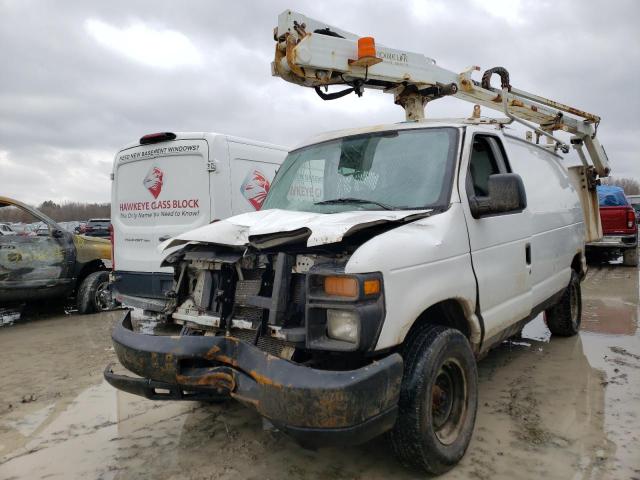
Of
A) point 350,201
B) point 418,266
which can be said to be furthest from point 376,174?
point 418,266

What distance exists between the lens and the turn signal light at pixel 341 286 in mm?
2385

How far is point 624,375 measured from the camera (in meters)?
4.48

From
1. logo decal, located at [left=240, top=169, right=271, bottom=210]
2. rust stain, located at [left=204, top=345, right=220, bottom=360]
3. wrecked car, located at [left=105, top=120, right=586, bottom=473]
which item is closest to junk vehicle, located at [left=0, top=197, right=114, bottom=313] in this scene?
logo decal, located at [left=240, top=169, right=271, bottom=210]

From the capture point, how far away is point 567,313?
5695 mm

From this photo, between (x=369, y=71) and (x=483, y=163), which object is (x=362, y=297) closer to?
(x=483, y=163)

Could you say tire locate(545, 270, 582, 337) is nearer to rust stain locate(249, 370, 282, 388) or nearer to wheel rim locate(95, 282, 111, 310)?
rust stain locate(249, 370, 282, 388)

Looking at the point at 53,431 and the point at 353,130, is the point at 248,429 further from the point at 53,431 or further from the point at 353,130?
the point at 353,130

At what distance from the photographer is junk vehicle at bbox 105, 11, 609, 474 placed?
2.38 m

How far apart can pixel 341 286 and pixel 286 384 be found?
532mm

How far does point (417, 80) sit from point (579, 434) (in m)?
3.89

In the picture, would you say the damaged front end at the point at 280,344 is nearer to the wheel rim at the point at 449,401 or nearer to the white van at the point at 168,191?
the wheel rim at the point at 449,401

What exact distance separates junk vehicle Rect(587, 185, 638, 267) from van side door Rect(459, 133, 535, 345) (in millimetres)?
8867

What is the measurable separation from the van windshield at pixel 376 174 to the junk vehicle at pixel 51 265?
507 cm

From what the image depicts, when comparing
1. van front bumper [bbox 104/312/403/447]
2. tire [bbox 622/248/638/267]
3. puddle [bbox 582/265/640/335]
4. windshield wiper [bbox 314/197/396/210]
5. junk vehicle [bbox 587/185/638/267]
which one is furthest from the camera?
tire [bbox 622/248/638/267]
